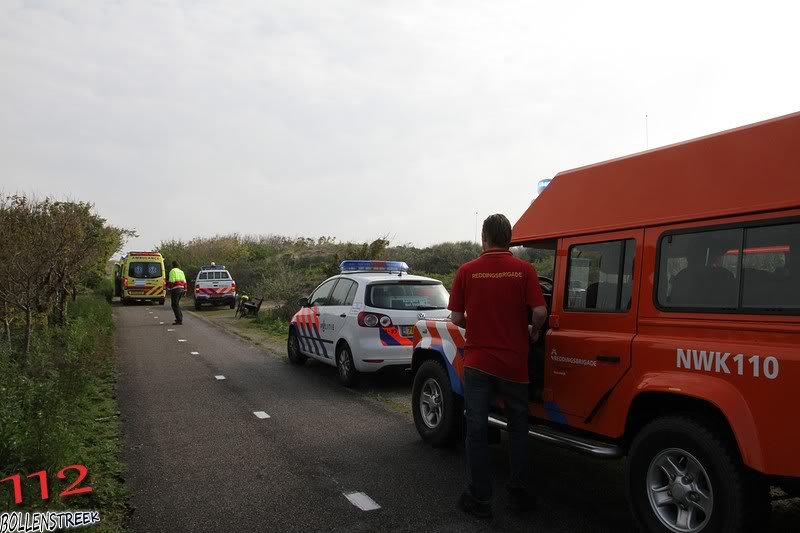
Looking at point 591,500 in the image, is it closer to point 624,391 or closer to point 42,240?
point 624,391

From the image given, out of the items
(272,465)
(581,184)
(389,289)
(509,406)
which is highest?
(581,184)

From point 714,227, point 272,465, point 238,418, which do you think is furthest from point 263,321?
point 714,227

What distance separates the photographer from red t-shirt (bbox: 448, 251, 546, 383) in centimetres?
425

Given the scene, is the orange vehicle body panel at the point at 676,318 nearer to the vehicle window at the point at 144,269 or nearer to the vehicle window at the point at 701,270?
the vehicle window at the point at 701,270

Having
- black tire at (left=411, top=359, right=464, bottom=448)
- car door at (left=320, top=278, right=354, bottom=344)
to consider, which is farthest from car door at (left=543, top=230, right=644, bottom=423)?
car door at (left=320, top=278, right=354, bottom=344)

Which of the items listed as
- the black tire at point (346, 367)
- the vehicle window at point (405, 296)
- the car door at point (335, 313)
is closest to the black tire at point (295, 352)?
the car door at point (335, 313)

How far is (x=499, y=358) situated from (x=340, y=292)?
5474 mm

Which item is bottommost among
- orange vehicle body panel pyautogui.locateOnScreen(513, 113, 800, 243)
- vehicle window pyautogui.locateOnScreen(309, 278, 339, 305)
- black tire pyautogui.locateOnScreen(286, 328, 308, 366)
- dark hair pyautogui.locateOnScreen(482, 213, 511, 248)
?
black tire pyautogui.locateOnScreen(286, 328, 308, 366)

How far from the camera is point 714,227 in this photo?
3469mm

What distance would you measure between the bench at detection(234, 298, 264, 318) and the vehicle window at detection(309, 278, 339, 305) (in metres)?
9.92

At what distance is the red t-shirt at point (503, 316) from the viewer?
4.25 metres

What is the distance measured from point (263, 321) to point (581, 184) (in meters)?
15.2

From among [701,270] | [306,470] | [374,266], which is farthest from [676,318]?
[374,266]

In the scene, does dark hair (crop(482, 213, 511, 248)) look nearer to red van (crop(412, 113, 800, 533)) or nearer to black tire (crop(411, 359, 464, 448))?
red van (crop(412, 113, 800, 533))
